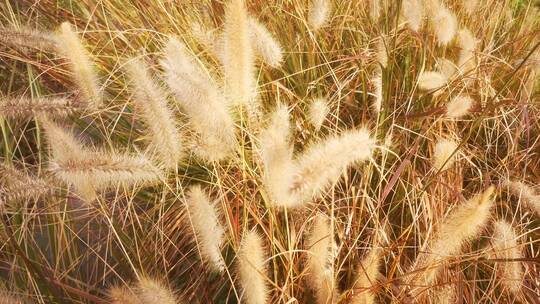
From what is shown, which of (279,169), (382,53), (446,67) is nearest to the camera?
(279,169)

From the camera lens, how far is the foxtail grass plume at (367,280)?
4.21 feet

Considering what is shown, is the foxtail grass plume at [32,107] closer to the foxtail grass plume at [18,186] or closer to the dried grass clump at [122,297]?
the foxtail grass plume at [18,186]

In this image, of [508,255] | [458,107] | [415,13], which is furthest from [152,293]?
[415,13]

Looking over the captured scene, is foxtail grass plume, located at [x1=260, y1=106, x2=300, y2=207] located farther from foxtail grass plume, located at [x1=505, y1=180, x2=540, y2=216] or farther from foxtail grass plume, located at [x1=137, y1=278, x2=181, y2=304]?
foxtail grass plume, located at [x1=505, y1=180, x2=540, y2=216]

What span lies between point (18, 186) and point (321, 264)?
0.76m

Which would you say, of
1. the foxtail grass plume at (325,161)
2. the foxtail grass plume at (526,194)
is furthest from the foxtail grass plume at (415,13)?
the foxtail grass plume at (325,161)

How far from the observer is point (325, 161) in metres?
1.18

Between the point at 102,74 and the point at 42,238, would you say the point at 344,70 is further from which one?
the point at 42,238

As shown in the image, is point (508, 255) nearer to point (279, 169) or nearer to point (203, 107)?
point (279, 169)

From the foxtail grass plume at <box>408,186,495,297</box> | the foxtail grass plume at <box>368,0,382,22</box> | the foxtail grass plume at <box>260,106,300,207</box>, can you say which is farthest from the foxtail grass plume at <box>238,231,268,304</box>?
the foxtail grass plume at <box>368,0,382,22</box>

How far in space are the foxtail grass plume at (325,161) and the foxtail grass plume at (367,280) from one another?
231 mm

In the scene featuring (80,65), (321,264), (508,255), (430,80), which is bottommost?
(508,255)

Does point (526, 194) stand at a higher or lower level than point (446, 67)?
lower

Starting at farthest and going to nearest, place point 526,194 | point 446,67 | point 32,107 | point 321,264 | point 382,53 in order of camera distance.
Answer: point 446,67 → point 382,53 → point 526,194 → point 32,107 → point 321,264
